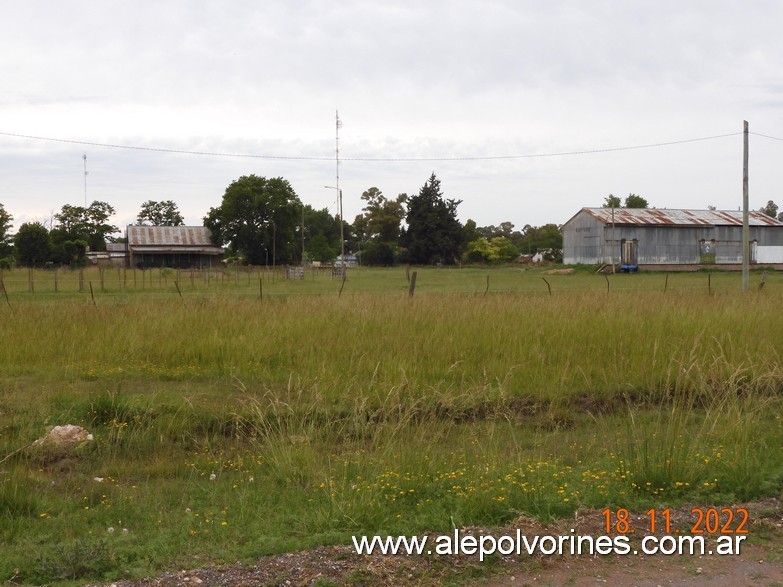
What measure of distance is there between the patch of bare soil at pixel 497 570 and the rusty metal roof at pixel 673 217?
226 ft

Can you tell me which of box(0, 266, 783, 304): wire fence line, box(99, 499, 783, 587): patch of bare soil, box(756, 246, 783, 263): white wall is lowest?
box(99, 499, 783, 587): patch of bare soil

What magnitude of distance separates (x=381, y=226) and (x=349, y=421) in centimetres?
10894

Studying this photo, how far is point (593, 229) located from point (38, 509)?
7065cm

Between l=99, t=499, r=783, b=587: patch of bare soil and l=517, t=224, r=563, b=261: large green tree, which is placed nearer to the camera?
l=99, t=499, r=783, b=587: patch of bare soil

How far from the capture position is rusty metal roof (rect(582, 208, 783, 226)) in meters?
72.6

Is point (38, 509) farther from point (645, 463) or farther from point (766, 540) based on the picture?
point (766, 540)

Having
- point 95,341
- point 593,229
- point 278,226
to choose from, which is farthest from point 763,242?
point 95,341

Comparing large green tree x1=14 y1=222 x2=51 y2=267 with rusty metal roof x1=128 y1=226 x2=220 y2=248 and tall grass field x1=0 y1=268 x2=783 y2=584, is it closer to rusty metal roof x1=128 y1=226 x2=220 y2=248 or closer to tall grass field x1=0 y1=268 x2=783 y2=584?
rusty metal roof x1=128 y1=226 x2=220 y2=248

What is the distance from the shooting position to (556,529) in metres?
5.38

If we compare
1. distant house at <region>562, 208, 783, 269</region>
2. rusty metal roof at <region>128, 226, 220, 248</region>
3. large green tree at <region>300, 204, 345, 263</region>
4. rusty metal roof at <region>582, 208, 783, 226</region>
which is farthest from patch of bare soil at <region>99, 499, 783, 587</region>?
large green tree at <region>300, 204, 345, 263</region>

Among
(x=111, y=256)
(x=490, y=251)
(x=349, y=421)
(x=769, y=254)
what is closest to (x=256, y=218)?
(x=111, y=256)

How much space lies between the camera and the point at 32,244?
74625mm

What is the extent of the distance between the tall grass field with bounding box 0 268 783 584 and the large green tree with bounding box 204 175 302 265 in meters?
71.4

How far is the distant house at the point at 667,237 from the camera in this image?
2830 inches
